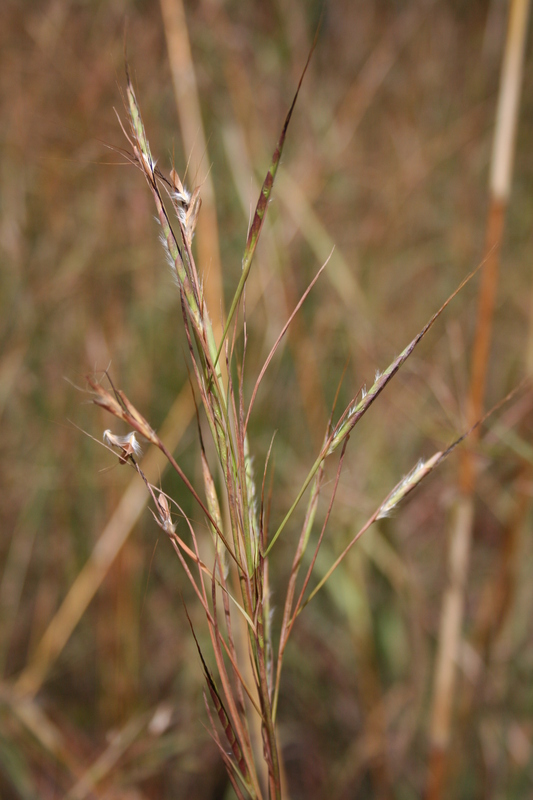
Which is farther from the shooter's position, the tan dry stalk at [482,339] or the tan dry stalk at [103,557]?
the tan dry stalk at [103,557]

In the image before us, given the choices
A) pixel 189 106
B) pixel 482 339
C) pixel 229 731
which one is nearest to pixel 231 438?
pixel 229 731

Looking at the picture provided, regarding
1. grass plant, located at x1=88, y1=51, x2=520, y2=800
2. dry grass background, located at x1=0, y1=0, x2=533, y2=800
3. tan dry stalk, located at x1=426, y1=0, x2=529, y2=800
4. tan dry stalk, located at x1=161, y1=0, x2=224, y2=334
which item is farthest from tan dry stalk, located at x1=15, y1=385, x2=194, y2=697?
grass plant, located at x1=88, y1=51, x2=520, y2=800

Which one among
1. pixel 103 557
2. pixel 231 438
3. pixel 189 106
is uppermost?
pixel 189 106

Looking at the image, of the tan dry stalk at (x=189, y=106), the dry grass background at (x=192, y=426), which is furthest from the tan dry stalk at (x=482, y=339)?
the tan dry stalk at (x=189, y=106)

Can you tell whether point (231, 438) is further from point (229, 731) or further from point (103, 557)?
point (103, 557)

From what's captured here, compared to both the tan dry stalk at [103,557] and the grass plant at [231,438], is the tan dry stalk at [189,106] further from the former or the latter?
the grass plant at [231,438]

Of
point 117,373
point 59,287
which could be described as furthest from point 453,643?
point 59,287
